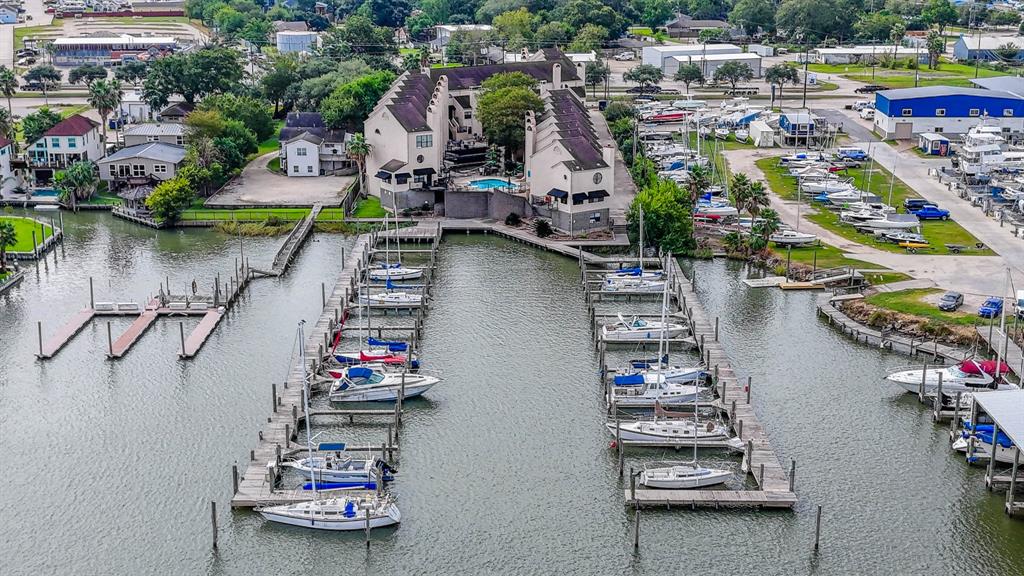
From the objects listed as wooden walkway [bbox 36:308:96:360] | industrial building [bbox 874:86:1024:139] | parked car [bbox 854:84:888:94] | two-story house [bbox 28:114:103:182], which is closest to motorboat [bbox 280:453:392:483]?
wooden walkway [bbox 36:308:96:360]

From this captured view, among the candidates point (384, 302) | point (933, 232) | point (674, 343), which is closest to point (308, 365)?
point (384, 302)

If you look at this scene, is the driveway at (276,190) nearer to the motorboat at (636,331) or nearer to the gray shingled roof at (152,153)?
the gray shingled roof at (152,153)

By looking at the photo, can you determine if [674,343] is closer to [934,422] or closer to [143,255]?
[934,422]

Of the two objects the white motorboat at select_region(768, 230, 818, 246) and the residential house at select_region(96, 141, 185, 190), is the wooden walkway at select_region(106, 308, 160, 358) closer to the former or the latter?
the residential house at select_region(96, 141, 185, 190)

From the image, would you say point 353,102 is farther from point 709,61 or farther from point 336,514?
point 336,514

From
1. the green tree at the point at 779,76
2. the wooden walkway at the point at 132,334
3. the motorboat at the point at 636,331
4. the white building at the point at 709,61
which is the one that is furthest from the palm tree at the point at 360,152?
the white building at the point at 709,61

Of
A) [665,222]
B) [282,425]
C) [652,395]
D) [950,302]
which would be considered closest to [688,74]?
[665,222]
